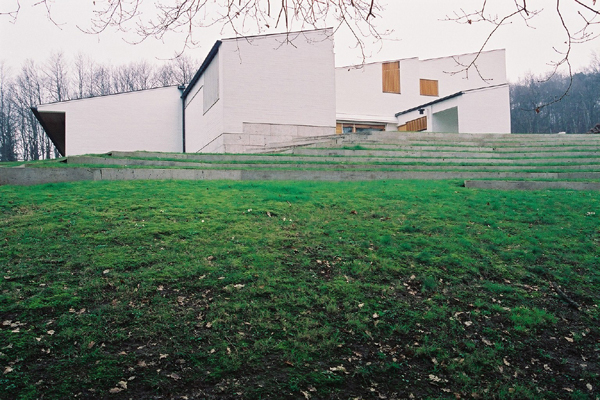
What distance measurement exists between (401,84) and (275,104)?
39.1 feet

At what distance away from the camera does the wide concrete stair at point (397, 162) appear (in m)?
10.3

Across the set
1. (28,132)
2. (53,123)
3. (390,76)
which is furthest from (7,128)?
(390,76)

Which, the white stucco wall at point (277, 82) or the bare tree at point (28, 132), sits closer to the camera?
the white stucco wall at point (277, 82)

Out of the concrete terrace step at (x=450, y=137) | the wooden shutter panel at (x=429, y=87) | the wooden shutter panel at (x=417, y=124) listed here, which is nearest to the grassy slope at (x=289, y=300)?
the concrete terrace step at (x=450, y=137)

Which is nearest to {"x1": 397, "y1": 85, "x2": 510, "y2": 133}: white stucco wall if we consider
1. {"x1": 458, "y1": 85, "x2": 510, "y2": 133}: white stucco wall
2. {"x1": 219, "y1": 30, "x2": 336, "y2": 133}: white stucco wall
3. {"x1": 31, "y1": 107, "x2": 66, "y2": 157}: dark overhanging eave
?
{"x1": 458, "y1": 85, "x2": 510, "y2": 133}: white stucco wall

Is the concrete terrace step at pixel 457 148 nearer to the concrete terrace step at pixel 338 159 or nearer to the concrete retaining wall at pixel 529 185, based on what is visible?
the concrete terrace step at pixel 338 159

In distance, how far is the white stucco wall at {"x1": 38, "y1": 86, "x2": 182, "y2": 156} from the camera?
22.0 meters

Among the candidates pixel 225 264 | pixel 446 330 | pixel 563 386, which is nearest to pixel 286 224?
pixel 225 264

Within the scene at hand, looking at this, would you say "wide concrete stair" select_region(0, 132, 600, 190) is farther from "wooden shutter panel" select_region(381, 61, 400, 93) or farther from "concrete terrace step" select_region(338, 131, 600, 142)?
"wooden shutter panel" select_region(381, 61, 400, 93)

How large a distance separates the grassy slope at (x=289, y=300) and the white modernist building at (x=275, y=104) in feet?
27.6

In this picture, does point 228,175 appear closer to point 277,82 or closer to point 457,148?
point 457,148

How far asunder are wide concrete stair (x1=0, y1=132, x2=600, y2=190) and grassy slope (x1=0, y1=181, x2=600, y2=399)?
2.86 m

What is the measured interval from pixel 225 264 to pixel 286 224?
1755mm

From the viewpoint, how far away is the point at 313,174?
35.5 feet
